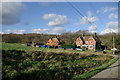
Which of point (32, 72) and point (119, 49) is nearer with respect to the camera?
point (32, 72)

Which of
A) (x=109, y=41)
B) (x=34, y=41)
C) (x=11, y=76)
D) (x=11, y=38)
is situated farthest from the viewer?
(x=109, y=41)

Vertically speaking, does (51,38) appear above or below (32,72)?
above

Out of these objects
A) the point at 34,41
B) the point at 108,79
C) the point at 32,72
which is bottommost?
the point at 108,79

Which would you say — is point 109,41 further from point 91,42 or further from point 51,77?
point 51,77

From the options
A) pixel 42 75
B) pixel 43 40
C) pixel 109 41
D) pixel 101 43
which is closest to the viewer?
pixel 42 75

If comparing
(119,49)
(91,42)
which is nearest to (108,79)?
(91,42)

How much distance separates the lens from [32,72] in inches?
324

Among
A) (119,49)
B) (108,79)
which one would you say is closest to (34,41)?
(108,79)

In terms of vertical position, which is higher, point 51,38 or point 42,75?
point 51,38

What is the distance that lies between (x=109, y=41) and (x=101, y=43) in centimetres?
704

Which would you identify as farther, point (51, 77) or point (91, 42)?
point (91, 42)

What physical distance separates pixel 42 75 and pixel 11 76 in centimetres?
222

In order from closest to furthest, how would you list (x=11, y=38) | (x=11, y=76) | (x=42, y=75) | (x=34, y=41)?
(x=11, y=76) → (x=42, y=75) → (x=11, y=38) → (x=34, y=41)

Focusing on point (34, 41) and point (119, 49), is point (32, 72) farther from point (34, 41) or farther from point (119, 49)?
point (119, 49)
